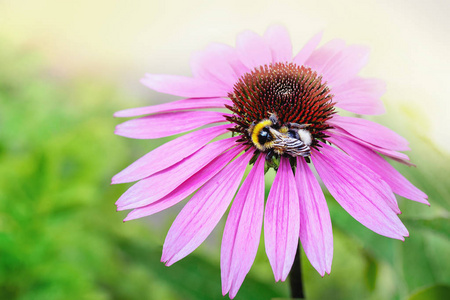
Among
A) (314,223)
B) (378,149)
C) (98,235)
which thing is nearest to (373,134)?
(378,149)

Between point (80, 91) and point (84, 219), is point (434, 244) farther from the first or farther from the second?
point (80, 91)

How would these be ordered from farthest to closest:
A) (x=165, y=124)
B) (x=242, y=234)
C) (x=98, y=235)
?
1. (x=98, y=235)
2. (x=165, y=124)
3. (x=242, y=234)

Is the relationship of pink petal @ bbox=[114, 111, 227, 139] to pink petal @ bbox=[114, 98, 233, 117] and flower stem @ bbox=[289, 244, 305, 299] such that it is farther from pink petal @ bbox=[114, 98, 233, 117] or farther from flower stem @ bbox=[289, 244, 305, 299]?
flower stem @ bbox=[289, 244, 305, 299]

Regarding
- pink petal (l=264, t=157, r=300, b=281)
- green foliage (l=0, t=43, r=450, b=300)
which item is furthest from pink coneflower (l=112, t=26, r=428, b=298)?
green foliage (l=0, t=43, r=450, b=300)

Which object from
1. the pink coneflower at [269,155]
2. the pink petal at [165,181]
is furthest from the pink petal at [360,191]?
the pink petal at [165,181]

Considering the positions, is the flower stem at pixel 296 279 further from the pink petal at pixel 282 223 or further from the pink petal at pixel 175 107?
the pink petal at pixel 175 107

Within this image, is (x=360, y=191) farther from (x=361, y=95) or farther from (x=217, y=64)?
(x=217, y=64)
